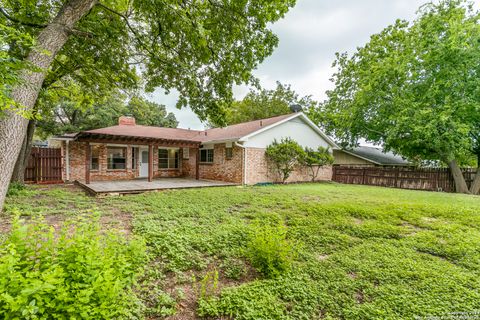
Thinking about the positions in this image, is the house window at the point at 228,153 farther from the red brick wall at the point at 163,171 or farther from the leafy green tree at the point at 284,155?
the red brick wall at the point at 163,171

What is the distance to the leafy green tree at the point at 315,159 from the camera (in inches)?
533

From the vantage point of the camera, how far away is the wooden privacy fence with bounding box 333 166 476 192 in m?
12.2

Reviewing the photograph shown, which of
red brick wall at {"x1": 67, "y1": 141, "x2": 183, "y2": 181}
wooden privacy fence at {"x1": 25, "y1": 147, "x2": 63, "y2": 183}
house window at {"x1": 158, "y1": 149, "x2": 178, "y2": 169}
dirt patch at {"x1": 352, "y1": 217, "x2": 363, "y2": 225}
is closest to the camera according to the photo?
dirt patch at {"x1": 352, "y1": 217, "x2": 363, "y2": 225}

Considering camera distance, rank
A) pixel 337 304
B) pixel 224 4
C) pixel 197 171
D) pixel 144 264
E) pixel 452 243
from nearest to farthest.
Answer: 1. pixel 337 304
2. pixel 144 264
3. pixel 452 243
4. pixel 224 4
5. pixel 197 171

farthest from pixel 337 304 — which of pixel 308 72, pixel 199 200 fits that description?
pixel 308 72

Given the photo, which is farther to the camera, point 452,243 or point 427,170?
point 427,170

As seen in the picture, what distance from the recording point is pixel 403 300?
248 cm

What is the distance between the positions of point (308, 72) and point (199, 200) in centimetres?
1278

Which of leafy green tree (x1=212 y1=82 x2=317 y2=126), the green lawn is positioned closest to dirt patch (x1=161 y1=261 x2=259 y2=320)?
the green lawn

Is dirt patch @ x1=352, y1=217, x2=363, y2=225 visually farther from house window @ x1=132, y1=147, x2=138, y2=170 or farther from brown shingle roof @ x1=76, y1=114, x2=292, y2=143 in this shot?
house window @ x1=132, y1=147, x2=138, y2=170

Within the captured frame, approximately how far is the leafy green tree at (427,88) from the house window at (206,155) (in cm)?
965

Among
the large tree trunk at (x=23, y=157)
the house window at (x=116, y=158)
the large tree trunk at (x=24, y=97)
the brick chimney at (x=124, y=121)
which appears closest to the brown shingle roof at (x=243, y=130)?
the house window at (x=116, y=158)

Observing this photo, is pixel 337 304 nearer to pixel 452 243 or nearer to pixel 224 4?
pixel 452 243

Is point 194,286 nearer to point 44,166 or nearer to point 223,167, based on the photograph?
point 223,167
